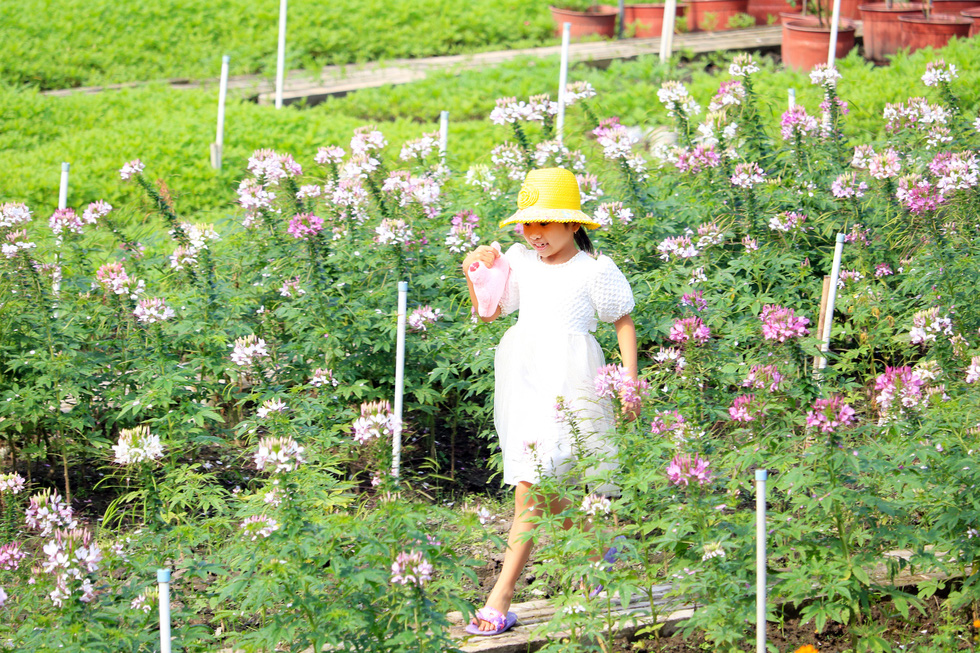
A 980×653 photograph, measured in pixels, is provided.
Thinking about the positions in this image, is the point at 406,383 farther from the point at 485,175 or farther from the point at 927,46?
the point at 927,46

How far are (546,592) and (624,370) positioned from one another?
0.91 metres

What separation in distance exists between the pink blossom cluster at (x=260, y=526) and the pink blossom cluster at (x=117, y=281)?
5.09 feet

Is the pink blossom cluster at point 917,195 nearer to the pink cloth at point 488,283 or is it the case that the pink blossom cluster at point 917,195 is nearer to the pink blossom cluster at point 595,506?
the pink cloth at point 488,283

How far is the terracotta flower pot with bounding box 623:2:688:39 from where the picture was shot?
1138 centimetres

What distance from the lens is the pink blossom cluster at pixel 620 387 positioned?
3.01m

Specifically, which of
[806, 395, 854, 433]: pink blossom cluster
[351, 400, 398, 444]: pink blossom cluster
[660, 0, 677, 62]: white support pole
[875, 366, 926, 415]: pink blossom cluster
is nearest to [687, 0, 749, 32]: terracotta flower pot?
[660, 0, 677, 62]: white support pole

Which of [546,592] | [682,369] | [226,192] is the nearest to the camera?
[682,369]

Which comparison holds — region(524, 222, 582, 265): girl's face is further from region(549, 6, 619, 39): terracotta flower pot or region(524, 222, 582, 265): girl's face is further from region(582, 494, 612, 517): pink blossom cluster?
region(549, 6, 619, 39): terracotta flower pot

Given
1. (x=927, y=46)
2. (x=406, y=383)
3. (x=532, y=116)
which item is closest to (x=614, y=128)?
(x=532, y=116)

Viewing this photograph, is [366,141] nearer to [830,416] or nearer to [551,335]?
[551,335]

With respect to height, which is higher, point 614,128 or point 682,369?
point 614,128

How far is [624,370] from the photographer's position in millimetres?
3084

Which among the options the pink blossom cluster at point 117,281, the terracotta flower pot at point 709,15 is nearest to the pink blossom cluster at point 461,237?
the pink blossom cluster at point 117,281

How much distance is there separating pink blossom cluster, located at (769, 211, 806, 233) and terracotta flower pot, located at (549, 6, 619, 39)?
7006 millimetres
